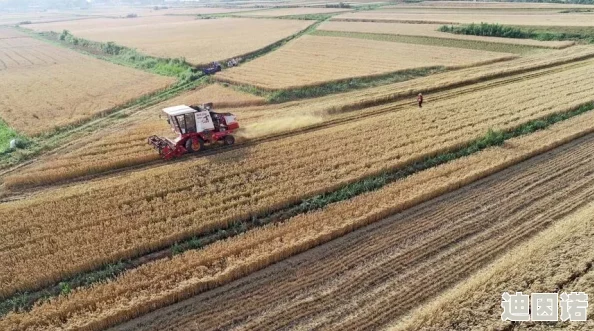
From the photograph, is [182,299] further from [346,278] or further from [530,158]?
[530,158]

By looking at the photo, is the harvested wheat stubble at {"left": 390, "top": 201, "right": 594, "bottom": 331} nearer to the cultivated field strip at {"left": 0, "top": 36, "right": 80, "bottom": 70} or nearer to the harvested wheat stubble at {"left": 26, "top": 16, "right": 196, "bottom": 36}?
the cultivated field strip at {"left": 0, "top": 36, "right": 80, "bottom": 70}

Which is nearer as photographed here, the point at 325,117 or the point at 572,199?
the point at 572,199

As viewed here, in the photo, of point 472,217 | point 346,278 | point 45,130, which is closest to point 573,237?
point 472,217

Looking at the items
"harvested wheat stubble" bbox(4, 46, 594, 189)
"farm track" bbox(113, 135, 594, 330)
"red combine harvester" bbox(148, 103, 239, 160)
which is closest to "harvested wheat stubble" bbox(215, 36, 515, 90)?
"harvested wheat stubble" bbox(4, 46, 594, 189)

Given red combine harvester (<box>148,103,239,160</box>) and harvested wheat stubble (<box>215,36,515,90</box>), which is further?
harvested wheat stubble (<box>215,36,515,90</box>)

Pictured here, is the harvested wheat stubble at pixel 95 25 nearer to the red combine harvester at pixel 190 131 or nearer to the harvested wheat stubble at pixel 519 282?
the red combine harvester at pixel 190 131
